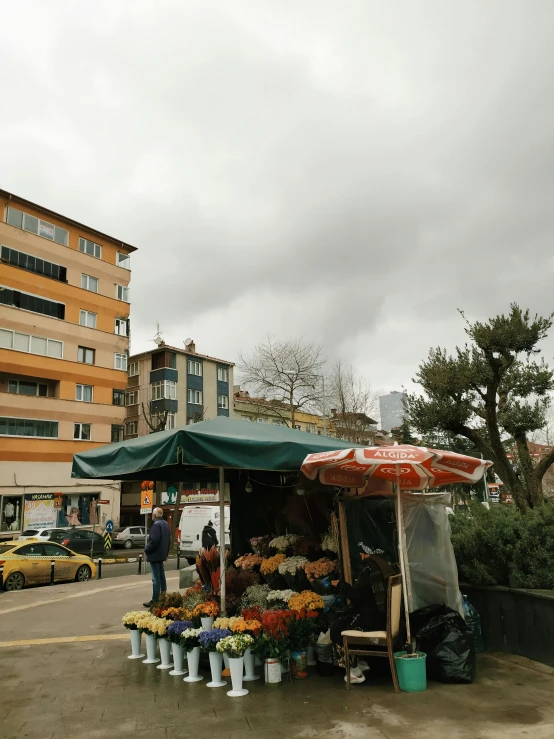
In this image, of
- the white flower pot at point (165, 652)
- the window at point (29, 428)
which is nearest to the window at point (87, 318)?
the window at point (29, 428)

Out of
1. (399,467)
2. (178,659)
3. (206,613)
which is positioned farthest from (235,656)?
(399,467)

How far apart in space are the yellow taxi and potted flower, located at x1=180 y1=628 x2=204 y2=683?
44.2ft

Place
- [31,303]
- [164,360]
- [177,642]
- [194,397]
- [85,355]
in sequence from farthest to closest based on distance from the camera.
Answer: [194,397] → [164,360] → [85,355] → [31,303] → [177,642]

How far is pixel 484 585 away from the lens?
7.71 m

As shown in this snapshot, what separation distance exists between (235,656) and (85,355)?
3455cm

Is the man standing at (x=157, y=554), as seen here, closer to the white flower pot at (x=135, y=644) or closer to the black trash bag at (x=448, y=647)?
the white flower pot at (x=135, y=644)

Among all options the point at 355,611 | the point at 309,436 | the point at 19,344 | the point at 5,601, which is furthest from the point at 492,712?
the point at 19,344

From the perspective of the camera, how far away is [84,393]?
123ft

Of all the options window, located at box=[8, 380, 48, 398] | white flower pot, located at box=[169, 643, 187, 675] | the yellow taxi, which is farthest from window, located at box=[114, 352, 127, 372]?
white flower pot, located at box=[169, 643, 187, 675]

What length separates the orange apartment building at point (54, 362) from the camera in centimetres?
3341

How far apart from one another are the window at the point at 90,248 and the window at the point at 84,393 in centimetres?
922

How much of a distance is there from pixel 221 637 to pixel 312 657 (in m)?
1.29

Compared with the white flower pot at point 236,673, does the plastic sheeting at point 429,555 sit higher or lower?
higher

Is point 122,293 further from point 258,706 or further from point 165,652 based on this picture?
point 258,706
